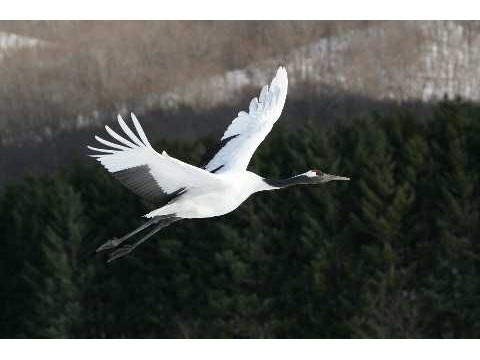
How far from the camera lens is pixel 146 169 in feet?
54.0

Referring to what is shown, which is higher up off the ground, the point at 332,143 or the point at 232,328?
the point at 332,143

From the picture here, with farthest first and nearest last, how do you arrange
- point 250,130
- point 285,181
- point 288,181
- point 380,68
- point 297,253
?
point 380,68
point 297,253
point 250,130
point 288,181
point 285,181

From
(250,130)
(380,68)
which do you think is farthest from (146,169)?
(380,68)

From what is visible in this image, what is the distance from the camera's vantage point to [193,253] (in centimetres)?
5431

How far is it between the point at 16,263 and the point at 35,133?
28.7 feet

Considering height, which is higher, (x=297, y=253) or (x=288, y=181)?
(x=288, y=181)

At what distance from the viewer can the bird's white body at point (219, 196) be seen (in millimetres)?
16906

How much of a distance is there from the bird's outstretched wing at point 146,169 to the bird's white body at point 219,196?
110 millimetres

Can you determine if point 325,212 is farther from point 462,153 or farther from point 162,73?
point 162,73

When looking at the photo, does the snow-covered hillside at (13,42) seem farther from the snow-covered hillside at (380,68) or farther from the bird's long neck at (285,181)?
the bird's long neck at (285,181)

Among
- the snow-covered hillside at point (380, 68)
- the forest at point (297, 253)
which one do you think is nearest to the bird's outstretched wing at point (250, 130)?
the forest at point (297, 253)

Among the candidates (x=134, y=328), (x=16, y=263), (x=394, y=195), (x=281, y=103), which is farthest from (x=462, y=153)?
(x=281, y=103)

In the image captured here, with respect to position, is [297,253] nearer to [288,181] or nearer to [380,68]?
[380,68]

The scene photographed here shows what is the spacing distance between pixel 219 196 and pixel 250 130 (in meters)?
2.04
